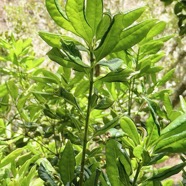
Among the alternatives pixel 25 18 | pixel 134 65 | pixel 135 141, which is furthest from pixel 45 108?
pixel 25 18

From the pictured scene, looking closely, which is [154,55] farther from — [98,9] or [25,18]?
[25,18]

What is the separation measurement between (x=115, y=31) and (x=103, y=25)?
0.06 feet

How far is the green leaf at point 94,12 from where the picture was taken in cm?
48

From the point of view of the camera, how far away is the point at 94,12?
482 millimetres

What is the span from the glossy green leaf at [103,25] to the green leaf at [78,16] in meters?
0.01

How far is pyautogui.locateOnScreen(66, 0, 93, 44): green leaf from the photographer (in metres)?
0.48

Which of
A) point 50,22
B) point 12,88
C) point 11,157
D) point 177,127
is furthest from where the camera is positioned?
point 50,22

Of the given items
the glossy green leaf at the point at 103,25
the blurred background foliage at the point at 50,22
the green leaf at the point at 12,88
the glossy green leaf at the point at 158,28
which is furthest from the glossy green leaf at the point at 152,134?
the blurred background foliage at the point at 50,22

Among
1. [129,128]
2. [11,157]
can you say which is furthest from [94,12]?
[11,157]

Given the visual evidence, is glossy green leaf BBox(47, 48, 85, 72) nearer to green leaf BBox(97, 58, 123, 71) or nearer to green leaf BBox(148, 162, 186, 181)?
green leaf BBox(97, 58, 123, 71)

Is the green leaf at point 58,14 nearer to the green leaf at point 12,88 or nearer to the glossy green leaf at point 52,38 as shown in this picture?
the glossy green leaf at point 52,38

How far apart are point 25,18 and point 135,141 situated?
15.7ft

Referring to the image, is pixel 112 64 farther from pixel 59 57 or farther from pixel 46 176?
pixel 46 176

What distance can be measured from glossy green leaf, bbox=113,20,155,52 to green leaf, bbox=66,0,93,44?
0.05 m
